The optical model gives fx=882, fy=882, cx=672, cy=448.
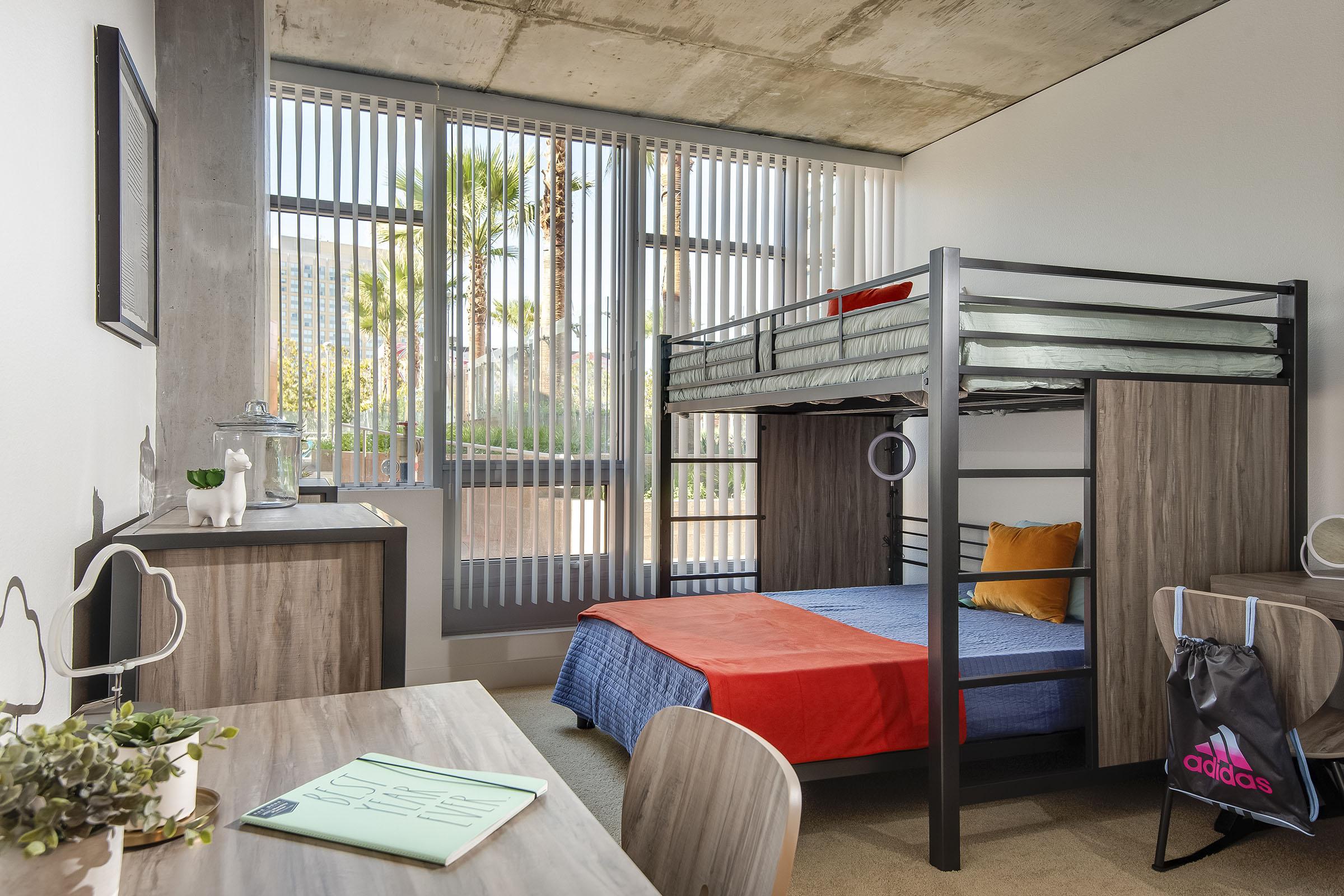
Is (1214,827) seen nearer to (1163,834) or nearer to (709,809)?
(1163,834)

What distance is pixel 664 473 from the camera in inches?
174

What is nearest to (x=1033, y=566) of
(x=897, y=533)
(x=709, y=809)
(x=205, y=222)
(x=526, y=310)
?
(x=897, y=533)

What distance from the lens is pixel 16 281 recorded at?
4.16ft

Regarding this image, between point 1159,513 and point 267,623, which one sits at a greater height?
point 1159,513

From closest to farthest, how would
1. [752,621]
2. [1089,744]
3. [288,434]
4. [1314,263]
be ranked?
[288,434] → [1089,744] → [1314,263] → [752,621]

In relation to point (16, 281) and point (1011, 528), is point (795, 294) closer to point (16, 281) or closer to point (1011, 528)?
point (1011, 528)

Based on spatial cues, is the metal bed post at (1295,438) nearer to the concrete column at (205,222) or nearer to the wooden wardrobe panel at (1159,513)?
the wooden wardrobe panel at (1159,513)

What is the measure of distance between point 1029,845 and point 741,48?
125 inches

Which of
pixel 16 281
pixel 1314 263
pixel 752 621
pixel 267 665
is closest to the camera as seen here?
pixel 16 281

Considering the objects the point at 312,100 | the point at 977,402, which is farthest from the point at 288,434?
the point at 977,402

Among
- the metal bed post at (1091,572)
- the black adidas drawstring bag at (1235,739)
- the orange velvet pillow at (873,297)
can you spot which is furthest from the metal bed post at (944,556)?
the orange velvet pillow at (873,297)

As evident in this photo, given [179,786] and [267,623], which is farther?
[267,623]

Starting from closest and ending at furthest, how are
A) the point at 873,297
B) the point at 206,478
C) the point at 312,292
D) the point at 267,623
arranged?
the point at 267,623 → the point at 206,478 → the point at 873,297 → the point at 312,292

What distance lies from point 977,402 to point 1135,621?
1.27 meters
